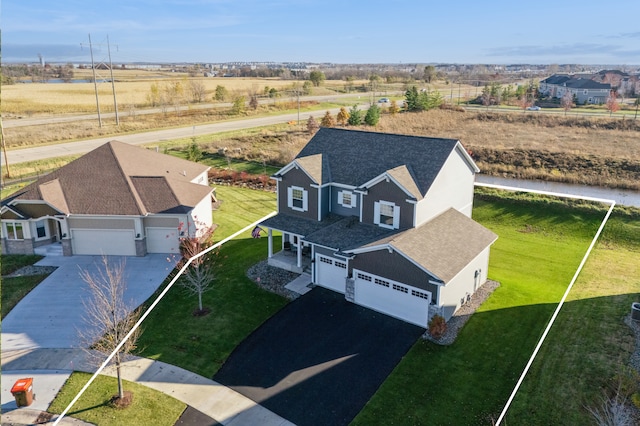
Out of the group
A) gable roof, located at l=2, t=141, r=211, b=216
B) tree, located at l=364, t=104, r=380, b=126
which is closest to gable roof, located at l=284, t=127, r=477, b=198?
gable roof, located at l=2, t=141, r=211, b=216

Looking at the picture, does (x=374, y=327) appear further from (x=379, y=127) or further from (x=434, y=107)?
(x=434, y=107)

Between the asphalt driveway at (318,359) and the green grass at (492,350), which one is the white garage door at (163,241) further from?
the green grass at (492,350)

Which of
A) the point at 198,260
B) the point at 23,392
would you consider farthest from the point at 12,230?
the point at 23,392

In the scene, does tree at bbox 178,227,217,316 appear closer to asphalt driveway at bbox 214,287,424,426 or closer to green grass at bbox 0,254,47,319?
asphalt driveway at bbox 214,287,424,426

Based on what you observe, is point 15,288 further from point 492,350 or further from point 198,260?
point 492,350

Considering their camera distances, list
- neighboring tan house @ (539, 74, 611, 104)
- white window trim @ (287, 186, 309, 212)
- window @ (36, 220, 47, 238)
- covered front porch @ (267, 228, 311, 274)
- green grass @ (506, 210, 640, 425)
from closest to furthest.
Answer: green grass @ (506, 210, 640, 425) → covered front porch @ (267, 228, 311, 274) → white window trim @ (287, 186, 309, 212) → window @ (36, 220, 47, 238) → neighboring tan house @ (539, 74, 611, 104)
